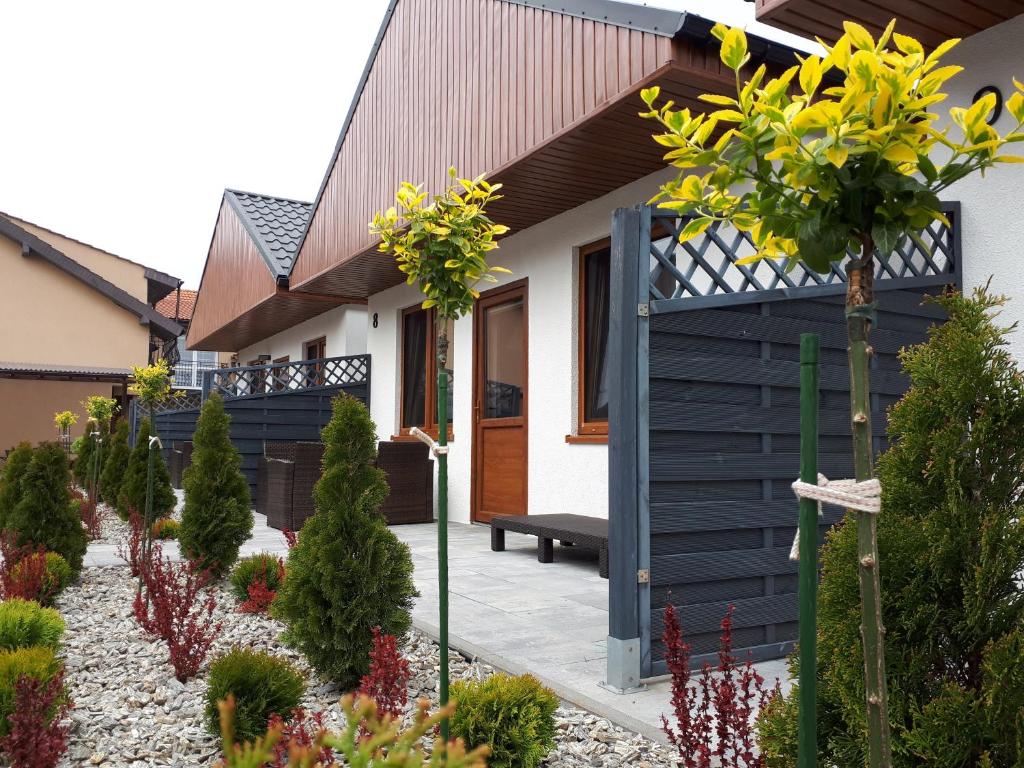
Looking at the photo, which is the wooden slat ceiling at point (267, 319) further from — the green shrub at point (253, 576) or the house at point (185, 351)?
the house at point (185, 351)

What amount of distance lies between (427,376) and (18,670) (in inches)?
316

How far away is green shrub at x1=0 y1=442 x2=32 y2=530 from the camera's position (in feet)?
20.6

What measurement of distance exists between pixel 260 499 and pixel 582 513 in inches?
225

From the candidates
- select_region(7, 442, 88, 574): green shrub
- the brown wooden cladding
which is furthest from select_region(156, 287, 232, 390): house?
select_region(7, 442, 88, 574): green shrub

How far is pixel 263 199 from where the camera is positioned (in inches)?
659

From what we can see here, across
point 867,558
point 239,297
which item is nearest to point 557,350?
point 867,558

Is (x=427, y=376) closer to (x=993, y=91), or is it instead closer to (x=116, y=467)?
(x=116, y=467)

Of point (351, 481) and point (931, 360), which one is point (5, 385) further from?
point (931, 360)

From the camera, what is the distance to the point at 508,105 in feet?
23.1

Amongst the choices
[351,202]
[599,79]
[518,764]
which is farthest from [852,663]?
[351,202]

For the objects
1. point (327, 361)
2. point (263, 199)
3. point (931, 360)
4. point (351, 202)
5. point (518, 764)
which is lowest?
point (518, 764)

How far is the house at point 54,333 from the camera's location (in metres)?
21.1

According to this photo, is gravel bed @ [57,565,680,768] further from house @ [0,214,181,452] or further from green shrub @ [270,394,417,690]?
house @ [0,214,181,452]

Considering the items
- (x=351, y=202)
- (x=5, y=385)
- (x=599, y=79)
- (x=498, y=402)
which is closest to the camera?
(x=599, y=79)
